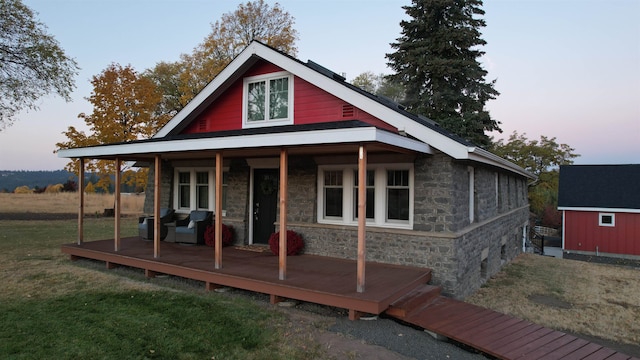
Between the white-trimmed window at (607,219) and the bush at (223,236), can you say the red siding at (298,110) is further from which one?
the white-trimmed window at (607,219)

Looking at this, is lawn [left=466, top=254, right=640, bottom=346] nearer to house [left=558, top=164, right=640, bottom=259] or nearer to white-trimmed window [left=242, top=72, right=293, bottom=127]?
white-trimmed window [left=242, top=72, right=293, bottom=127]

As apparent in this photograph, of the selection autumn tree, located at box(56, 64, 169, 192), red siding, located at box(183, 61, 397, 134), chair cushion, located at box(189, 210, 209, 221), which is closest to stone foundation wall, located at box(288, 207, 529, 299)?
red siding, located at box(183, 61, 397, 134)


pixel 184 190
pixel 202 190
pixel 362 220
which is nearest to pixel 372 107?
pixel 362 220

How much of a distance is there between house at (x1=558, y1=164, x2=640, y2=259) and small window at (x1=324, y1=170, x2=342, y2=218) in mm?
17728

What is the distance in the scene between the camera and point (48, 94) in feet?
50.1

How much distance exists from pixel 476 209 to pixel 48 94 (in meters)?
16.7

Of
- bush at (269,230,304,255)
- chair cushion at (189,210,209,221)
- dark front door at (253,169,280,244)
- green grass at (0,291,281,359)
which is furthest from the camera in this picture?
chair cushion at (189,210,209,221)

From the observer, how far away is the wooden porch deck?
5379 mm

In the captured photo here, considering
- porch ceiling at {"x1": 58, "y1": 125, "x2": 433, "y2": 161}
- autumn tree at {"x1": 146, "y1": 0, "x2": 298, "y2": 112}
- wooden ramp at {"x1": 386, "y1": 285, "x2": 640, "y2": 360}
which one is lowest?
wooden ramp at {"x1": 386, "y1": 285, "x2": 640, "y2": 360}

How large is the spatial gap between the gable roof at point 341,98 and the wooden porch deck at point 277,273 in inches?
92.8

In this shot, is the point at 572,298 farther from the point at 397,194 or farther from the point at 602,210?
the point at 602,210

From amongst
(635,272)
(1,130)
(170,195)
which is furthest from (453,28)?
(1,130)

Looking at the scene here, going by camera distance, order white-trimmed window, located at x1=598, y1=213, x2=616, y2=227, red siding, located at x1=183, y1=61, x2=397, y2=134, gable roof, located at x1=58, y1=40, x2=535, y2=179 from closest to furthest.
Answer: gable roof, located at x1=58, y1=40, x2=535, y2=179 < red siding, located at x1=183, y1=61, x2=397, y2=134 < white-trimmed window, located at x1=598, y1=213, x2=616, y2=227

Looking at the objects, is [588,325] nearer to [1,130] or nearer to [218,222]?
[218,222]
